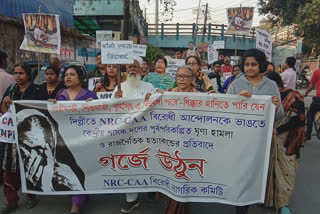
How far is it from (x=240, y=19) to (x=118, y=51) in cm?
447

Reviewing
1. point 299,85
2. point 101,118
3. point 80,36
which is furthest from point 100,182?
point 299,85

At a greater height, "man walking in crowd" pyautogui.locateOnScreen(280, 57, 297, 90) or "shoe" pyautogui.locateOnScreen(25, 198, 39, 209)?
"man walking in crowd" pyautogui.locateOnScreen(280, 57, 297, 90)

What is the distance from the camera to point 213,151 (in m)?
2.48

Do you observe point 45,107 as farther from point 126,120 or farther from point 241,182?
point 241,182

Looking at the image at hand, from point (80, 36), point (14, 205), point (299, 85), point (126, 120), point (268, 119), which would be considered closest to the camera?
point (268, 119)

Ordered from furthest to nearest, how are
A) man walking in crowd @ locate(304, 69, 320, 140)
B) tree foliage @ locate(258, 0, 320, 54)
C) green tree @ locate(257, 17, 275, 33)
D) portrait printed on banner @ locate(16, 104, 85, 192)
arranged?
green tree @ locate(257, 17, 275, 33), tree foliage @ locate(258, 0, 320, 54), man walking in crowd @ locate(304, 69, 320, 140), portrait printed on banner @ locate(16, 104, 85, 192)

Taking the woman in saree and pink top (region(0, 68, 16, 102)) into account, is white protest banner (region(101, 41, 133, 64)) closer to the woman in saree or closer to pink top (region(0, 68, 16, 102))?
pink top (region(0, 68, 16, 102))

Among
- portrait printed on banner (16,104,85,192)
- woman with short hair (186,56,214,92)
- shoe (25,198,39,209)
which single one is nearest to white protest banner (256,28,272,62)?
woman with short hair (186,56,214,92)

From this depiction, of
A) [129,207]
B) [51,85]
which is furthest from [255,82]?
[51,85]

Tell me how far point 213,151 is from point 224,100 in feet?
1.64

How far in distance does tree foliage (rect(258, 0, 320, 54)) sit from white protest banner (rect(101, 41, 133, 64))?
13.7m

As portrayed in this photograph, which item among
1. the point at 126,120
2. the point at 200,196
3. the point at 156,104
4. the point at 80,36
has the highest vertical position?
the point at 80,36

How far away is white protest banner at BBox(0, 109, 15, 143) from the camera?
2.79 metres

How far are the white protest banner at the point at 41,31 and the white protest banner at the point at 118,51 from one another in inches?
59.5
